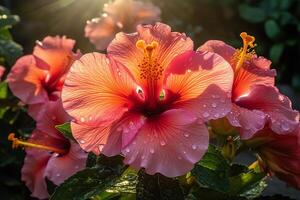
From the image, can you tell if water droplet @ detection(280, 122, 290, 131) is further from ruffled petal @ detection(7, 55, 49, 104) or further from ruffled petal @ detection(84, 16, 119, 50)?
ruffled petal @ detection(84, 16, 119, 50)

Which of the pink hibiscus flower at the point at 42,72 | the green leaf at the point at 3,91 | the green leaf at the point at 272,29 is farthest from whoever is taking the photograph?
the green leaf at the point at 272,29

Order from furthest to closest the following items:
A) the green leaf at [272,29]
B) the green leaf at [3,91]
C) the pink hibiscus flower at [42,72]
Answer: the green leaf at [272,29]
the green leaf at [3,91]
the pink hibiscus flower at [42,72]

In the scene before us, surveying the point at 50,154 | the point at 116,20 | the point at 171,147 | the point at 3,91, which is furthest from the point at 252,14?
the point at 171,147

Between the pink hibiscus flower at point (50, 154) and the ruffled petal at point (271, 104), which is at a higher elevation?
the ruffled petal at point (271, 104)

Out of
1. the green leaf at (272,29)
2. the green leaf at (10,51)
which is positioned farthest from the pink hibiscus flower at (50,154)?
the green leaf at (272,29)

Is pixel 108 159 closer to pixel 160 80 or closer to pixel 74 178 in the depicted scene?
pixel 74 178

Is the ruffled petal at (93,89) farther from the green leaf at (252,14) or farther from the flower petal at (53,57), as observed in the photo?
the green leaf at (252,14)

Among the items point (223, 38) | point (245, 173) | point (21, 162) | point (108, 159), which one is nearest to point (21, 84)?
point (21, 162)
